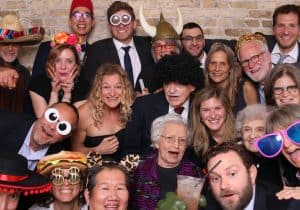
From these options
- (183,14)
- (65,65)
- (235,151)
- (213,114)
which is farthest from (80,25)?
(235,151)

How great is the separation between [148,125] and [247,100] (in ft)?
2.82

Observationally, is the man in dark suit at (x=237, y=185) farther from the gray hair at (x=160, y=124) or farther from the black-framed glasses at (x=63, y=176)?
the black-framed glasses at (x=63, y=176)

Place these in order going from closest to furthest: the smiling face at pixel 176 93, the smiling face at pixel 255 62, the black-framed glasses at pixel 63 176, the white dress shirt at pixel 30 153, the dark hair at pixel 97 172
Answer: the dark hair at pixel 97 172
the black-framed glasses at pixel 63 176
the white dress shirt at pixel 30 153
the smiling face at pixel 176 93
the smiling face at pixel 255 62

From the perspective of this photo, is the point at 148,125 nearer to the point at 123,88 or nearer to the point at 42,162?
the point at 123,88

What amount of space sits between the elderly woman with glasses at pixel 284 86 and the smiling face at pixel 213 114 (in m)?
0.34

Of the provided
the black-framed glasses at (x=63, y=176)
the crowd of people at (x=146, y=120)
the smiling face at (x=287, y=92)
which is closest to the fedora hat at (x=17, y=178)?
the crowd of people at (x=146, y=120)

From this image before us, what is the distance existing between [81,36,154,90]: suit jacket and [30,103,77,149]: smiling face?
41.6 inches

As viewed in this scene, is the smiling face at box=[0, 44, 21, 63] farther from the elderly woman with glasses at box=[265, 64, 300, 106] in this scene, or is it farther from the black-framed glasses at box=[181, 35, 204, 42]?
the elderly woman with glasses at box=[265, 64, 300, 106]

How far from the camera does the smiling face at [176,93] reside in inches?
171

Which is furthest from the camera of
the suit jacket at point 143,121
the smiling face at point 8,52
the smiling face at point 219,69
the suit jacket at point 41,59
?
the suit jacket at point 41,59

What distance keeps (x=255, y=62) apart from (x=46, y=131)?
182 centimetres

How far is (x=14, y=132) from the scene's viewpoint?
12.9 feet

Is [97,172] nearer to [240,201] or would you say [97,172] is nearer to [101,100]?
[240,201]

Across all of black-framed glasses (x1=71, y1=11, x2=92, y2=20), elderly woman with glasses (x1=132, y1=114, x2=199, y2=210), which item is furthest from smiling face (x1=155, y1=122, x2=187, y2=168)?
black-framed glasses (x1=71, y1=11, x2=92, y2=20)
